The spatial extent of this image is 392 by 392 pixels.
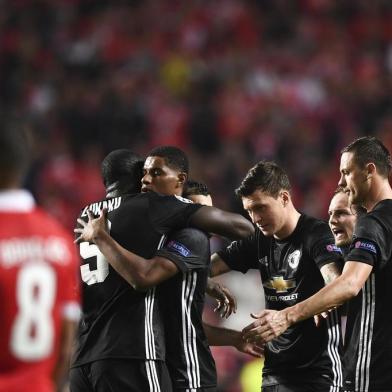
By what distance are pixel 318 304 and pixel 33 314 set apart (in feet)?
5.30

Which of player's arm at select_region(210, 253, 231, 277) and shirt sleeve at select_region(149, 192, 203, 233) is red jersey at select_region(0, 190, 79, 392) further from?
player's arm at select_region(210, 253, 231, 277)

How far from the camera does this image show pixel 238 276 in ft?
33.2

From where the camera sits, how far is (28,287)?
10.4 feet

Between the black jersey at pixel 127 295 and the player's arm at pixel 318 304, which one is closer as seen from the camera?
the player's arm at pixel 318 304

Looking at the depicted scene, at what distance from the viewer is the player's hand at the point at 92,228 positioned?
15.3 ft

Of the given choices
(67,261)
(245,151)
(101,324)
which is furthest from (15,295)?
(245,151)

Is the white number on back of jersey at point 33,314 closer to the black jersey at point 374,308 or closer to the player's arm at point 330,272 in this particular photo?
the black jersey at point 374,308

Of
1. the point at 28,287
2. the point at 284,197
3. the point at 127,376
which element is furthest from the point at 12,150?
the point at 284,197

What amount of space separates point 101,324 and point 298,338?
105cm

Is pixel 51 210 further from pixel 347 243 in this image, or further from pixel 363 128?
pixel 347 243

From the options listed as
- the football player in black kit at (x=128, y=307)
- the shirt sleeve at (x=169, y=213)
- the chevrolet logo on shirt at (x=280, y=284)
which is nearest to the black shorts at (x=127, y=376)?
the football player in black kit at (x=128, y=307)

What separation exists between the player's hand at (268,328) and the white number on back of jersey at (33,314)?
1.41m

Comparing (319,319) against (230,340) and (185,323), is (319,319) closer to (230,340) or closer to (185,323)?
(230,340)

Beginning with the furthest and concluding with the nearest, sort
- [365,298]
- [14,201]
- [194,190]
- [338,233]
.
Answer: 1. [194,190]
2. [338,233]
3. [365,298]
4. [14,201]
